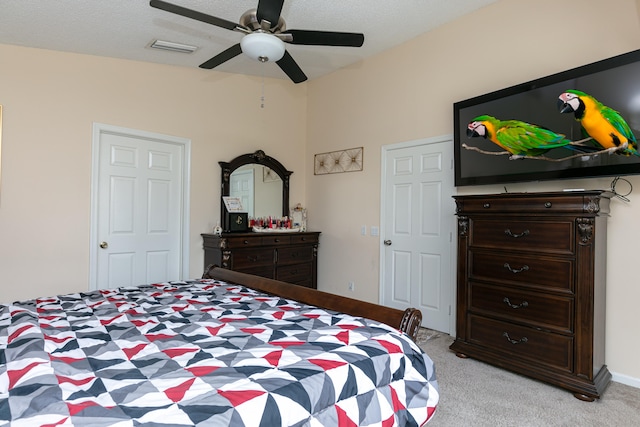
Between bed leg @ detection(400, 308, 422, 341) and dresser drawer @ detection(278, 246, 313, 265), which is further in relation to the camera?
dresser drawer @ detection(278, 246, 313, 265)

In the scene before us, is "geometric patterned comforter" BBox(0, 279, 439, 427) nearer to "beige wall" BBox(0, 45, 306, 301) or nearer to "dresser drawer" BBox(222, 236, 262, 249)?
"beige wall" BBox(0, 45, 306, 301)

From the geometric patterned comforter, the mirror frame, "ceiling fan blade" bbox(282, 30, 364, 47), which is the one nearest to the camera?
the geometric patterned comforter

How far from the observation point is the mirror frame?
14.7 feet

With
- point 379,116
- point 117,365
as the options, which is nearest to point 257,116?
point 379,116

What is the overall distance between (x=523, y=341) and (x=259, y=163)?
11.4 ft

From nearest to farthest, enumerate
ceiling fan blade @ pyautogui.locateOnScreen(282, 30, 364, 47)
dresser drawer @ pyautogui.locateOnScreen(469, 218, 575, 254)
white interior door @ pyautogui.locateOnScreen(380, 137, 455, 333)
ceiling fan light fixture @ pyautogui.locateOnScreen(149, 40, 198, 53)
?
ceiling fan blade @ pyautogui.locateOnScreen(282, 30, 364, 47) < dresser drawer @ pyautogui.locateOnScreen(469, 218, 575, 254) < ceiling fan light fixture @ pyautogui.locateOnScreen(149, 40, 198, 53) < white interior door @ pyautogui.locateOnScreen(380, 137, 455, 333)

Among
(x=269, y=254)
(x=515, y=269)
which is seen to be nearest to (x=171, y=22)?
(x=269, y=254)

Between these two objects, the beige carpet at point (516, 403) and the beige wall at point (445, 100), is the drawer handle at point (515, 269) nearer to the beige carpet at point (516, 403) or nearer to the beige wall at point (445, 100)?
the beige wall at point (445, 100)

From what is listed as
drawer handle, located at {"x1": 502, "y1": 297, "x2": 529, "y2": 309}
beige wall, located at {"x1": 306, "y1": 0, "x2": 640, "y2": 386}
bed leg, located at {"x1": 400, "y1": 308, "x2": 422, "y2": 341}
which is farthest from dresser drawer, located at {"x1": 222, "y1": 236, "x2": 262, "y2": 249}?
bed leg, located at {"x1": 400, "y1": 308, "x2": 422, "y2": 341}

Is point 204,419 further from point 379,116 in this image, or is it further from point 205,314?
point 379,116

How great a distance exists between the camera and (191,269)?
14.0 feet

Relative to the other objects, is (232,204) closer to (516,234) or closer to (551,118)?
(516,234)

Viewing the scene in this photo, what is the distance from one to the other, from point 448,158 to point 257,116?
8.18ft

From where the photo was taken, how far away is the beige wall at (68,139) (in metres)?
3.22
